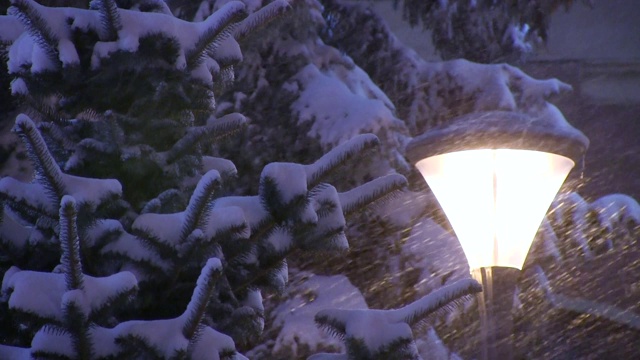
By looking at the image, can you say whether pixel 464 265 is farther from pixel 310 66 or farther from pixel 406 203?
pixel 310 66

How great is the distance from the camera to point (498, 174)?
11.2ft

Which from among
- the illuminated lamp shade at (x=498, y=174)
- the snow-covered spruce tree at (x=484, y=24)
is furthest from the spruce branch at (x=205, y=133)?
the snow-covered spruce tree at (x=484, y=24)

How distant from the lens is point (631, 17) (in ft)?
67.5

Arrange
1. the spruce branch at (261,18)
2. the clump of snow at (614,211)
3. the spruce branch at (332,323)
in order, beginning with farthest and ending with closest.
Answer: the clump of snow at (614,211) → the spruce branch at (261,18) → the spruce branch at (332,323)

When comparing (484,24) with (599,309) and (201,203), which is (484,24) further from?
(201,203)

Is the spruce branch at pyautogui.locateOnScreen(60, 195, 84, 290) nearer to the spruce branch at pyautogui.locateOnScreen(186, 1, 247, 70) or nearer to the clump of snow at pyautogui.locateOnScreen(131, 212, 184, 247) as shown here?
the clump of snow at pyautogui.locateOnScreen(131, 212, 184, 247)

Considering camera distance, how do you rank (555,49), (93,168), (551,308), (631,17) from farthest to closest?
(631,17) < (555,49) < (551,308) < (93,168)

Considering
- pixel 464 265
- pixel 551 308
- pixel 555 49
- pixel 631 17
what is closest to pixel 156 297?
pixel 464 265

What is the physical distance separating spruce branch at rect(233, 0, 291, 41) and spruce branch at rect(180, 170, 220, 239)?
688 millimetres

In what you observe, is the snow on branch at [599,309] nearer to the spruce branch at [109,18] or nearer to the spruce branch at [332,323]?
the spruce branch at [332,323]

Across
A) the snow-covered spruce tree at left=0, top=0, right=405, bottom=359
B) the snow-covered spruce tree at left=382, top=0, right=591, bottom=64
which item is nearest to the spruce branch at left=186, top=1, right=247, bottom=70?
the snow-covered spruce tree at left=0, top=0, right=405, bottom=359

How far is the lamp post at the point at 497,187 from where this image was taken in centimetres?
340

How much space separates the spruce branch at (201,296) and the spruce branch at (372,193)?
63 centimetres

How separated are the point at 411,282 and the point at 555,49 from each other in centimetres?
1366
